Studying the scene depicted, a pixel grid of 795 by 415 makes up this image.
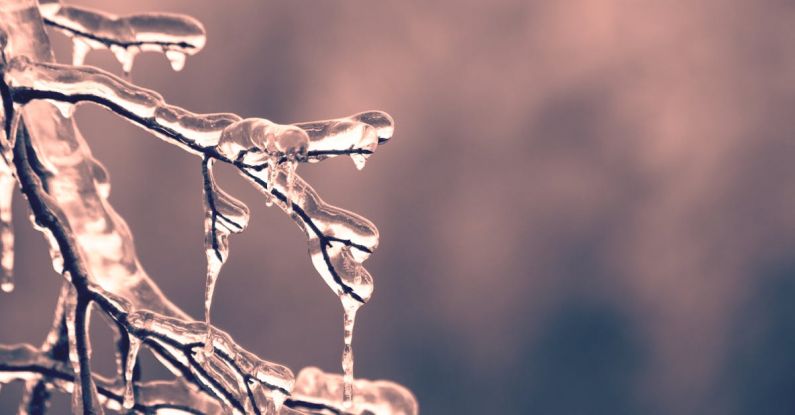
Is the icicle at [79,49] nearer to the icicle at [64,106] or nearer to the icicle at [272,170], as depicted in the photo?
the icicle at [64,106]

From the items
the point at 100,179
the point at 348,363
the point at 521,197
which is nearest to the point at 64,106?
the point at 100,179

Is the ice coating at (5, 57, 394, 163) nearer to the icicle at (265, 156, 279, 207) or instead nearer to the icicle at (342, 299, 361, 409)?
the icicle at (265, 156, 279, 207)

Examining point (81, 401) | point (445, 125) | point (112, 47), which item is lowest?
point (81, 401)

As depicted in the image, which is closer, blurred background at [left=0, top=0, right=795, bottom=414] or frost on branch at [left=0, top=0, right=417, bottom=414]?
frost on branch at [left=0, top=0, right=417, bottom=414]

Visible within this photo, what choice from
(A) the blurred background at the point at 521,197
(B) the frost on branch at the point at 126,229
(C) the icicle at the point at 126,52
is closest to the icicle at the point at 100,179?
(B) the frost on branch at the point at 126,229

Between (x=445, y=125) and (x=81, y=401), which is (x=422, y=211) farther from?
(x=81, y=401)

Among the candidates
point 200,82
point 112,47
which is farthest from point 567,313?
point 112,47

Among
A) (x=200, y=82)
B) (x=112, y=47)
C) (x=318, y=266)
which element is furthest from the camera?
(x=200, y=82)

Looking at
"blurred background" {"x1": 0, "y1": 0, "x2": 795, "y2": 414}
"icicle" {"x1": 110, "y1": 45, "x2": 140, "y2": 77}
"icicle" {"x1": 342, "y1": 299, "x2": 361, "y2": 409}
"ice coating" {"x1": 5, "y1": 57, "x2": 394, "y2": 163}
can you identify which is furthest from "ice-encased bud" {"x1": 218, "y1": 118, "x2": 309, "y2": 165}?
"blurred background" {"x1": 0, "y1": 0, "x2": 795, "y2": 414}
